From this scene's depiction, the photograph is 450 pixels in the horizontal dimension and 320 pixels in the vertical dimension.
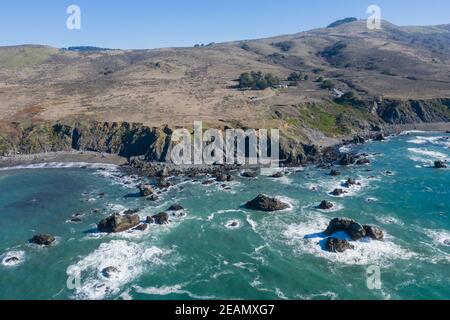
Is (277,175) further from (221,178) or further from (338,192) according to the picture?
(338,192)

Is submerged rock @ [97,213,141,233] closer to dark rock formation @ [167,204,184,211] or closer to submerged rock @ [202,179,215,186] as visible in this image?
dark rock formation @ [167,204,184,211]

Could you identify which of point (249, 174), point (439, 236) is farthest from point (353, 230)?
point (249, 174)

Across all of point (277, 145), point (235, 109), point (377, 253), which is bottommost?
point (377, 253)

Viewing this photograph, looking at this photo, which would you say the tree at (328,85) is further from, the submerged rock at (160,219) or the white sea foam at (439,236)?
the submerged rock at (160,219)

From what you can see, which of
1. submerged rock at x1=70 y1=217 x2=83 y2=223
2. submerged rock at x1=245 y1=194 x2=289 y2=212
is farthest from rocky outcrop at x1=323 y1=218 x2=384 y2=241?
submerged rock at x1=70 y1=217 x2=83 y2=223

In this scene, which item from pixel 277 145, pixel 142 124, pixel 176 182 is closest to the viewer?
pixel 176 182

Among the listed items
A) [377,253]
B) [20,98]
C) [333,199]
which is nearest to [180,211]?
[333,199]

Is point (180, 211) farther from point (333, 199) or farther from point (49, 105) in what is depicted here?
point (49, 105)
